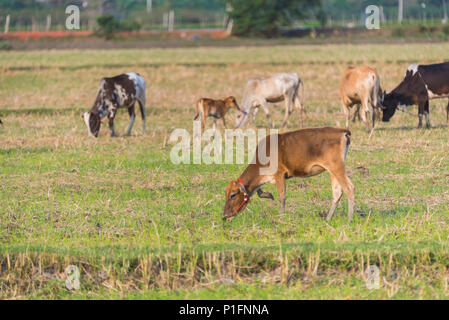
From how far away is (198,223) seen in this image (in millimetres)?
9398

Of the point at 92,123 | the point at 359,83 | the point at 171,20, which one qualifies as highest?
the point at 171,20

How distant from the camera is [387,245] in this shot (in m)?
7.96

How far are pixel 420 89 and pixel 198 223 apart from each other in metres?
10.4

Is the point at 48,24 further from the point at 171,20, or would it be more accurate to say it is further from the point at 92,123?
the point at 92,123

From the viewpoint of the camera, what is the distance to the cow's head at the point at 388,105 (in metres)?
18.2

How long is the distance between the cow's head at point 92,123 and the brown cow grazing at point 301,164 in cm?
858

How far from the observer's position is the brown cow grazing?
923cm

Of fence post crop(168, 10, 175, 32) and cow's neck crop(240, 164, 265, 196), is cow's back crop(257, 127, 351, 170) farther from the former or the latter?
fence post crop(168, 10, 175, 32)

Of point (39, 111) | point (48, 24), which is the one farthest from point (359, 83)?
point (48, 24)

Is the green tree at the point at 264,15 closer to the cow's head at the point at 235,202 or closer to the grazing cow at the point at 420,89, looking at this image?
the grazing cow at the point at 420,89

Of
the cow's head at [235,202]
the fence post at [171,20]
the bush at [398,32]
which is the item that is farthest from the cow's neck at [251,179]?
the fence post at [171,20]
